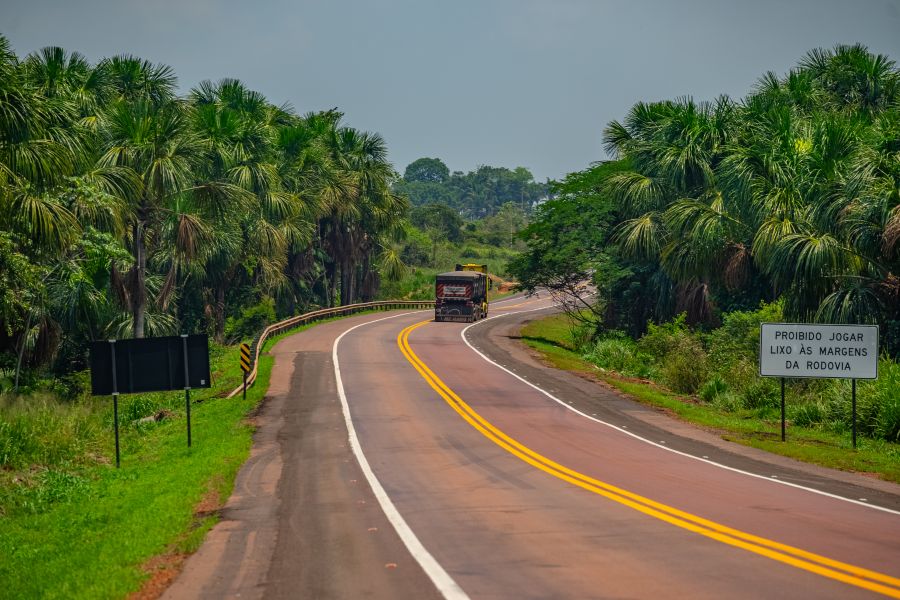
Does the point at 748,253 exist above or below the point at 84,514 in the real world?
above

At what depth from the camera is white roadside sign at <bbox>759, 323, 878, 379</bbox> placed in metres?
23.2

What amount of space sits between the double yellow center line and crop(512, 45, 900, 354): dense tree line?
1302 cm

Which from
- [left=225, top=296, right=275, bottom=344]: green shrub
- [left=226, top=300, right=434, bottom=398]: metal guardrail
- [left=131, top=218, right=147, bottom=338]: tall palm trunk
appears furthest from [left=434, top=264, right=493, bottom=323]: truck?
[left=131, top=218, right=147, bottom=338]: tall palm trunk

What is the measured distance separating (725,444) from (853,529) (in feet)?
33.8

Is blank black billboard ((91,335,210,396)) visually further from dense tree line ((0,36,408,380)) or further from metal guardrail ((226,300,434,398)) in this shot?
metal guardrail ((226,300,434,398))

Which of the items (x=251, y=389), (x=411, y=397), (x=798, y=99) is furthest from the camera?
(x=798, y=99)

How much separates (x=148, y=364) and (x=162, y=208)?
16.6 metres

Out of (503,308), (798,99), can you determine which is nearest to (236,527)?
(798,99)

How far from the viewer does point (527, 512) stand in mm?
15344

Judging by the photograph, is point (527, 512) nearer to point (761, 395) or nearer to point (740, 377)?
point (761, 395)

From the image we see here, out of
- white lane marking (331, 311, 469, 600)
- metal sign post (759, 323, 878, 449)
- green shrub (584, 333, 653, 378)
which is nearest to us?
white lane marking (331, 311, 469, 600)

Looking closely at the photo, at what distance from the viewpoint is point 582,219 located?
54.7 meters

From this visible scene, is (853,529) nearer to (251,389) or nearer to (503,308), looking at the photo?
(251,389)

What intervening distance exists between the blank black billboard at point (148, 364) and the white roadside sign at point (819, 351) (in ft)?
45.7
